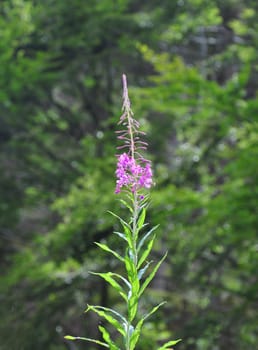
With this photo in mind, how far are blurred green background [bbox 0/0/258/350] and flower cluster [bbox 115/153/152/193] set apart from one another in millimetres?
3420

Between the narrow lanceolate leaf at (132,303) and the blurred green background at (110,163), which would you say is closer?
the narrow lanceolate leaf at (132,303)

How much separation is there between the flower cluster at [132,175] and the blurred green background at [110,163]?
11.2ft

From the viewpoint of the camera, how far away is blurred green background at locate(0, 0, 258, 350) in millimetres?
5465

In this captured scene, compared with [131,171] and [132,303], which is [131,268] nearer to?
[132,303]

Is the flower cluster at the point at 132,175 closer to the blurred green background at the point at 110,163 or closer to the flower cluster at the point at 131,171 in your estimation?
the flower cluster at the point at 131,171

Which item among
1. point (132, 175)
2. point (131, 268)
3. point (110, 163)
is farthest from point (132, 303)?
point (110, 163)

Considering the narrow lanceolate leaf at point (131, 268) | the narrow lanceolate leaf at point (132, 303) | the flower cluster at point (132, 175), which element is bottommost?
the narrow lanceolate leaf at point (132, 303)

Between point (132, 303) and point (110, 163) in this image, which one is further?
point (110, 163)

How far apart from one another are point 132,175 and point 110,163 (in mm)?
5860

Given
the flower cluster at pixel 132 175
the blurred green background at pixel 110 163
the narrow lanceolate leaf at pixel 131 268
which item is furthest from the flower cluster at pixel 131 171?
the blurred green background at pixel 110 163

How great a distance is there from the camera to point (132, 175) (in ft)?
4.74

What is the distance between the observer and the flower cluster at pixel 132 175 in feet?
4.68

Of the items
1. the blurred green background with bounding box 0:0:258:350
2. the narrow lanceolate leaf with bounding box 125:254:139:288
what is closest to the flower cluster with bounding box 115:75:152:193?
the narrow lanceolate leaf with bounding box 125:254:139:288

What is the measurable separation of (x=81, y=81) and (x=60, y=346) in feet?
13.7
